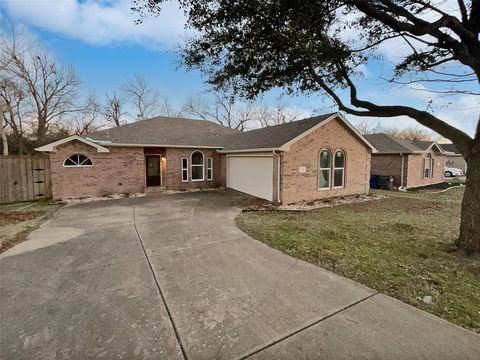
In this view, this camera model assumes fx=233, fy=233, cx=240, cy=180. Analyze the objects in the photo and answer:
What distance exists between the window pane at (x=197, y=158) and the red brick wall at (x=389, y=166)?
1430 centimetres

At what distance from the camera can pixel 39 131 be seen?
24469 millimetres

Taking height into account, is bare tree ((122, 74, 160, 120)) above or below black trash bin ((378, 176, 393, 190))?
above

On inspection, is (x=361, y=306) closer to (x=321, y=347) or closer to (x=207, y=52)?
(x=321, y=347)

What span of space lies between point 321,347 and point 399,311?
1372mm

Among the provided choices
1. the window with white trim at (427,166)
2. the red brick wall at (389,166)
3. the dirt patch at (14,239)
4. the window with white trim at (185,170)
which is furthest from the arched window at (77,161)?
the window with white trim at (427,166)

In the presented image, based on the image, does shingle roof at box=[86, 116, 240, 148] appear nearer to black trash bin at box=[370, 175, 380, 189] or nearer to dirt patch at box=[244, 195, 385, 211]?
dirt patch at box=[244, 195, 385, 211]

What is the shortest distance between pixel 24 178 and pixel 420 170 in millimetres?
26184

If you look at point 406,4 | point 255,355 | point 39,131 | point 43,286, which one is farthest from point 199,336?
point 39,131

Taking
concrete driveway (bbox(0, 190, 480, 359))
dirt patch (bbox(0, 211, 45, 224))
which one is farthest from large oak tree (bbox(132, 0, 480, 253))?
dirt patch (bbox(0, 211, 45, 224))

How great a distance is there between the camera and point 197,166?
49.6 feet

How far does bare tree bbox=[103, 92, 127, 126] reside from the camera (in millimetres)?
29270

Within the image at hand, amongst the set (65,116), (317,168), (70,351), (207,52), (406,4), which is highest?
(65,116)

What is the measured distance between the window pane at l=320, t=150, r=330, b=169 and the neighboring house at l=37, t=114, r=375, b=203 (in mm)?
51

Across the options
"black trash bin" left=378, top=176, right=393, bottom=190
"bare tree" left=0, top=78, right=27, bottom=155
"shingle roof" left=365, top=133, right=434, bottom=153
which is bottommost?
"black trash bin" left=378, top=176, right=393, bottom=190
